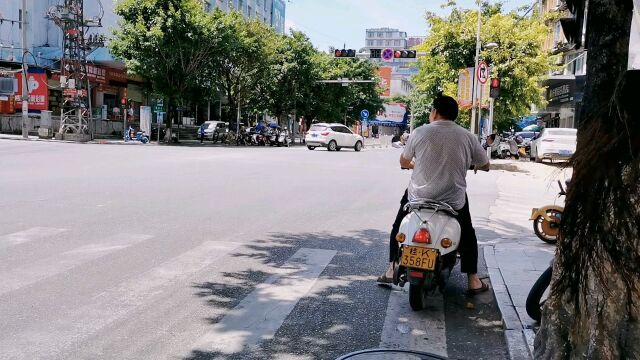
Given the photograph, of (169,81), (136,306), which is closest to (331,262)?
(136,306)

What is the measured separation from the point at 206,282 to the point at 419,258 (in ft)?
6.12

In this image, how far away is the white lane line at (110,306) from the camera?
138 inches

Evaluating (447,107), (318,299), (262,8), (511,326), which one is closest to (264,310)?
(318,299)

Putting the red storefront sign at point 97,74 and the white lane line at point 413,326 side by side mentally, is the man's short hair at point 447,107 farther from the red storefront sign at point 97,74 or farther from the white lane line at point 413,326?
the red storefront sign at point 97,74

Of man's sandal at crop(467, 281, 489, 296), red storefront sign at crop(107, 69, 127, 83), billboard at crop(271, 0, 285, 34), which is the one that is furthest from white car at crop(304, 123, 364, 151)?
billboard at crop(271, 0, 285, 34)

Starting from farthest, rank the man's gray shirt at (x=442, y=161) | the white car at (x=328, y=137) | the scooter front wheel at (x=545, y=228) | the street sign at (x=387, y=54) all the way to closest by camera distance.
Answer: the white car at (x=328, y=137) < the street sign at (x=387, y=54) < the scooter front wheel at (x=545, y=228) < the man's gray shirt at (x=442, y=161)

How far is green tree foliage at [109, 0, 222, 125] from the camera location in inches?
1185

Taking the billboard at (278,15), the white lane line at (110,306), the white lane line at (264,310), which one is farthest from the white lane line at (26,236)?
the billboard at (278,15)

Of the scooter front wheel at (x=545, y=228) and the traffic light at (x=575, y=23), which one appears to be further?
the scooter front wheel at (x=545, y=228)

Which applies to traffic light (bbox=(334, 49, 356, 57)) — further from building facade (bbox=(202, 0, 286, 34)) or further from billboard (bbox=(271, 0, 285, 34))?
billboard (bbox=(271, 0, 285, 34))

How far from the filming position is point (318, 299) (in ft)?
15.0

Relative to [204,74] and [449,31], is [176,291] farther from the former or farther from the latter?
[204,74]

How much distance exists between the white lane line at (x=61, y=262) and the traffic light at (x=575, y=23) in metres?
4.35

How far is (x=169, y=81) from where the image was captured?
32.1 meters
